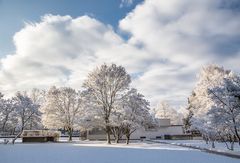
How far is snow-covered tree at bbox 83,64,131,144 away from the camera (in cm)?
5066

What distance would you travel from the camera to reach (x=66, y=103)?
65.6 metres

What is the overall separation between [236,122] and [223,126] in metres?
1.75

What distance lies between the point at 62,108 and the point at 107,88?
58.7ft

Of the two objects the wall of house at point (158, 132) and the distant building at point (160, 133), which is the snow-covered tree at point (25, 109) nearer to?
the distant building at point (160, 133)

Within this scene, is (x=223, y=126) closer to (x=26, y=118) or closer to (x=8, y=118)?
(x=26, y=118)

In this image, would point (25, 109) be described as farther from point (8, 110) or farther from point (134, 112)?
point (134, 112)

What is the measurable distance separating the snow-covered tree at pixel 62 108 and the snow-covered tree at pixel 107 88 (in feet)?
43.2

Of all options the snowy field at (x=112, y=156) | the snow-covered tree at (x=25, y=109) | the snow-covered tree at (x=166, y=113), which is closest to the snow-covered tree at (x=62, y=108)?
the snow-covered tree at (x=25, y=109)

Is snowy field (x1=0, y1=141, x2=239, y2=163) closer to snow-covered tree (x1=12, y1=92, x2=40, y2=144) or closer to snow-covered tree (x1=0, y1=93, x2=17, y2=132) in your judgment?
snow-covered tree (x1=12, y1=92, x2=40, y2=144)

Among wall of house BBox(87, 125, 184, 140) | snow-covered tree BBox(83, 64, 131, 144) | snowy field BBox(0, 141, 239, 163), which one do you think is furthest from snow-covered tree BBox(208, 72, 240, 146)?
wall of house BBox(87, 125, 184, 140)

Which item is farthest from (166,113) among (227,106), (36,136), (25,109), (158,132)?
(227,106)

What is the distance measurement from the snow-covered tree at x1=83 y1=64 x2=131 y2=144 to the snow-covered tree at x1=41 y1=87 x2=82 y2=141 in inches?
519

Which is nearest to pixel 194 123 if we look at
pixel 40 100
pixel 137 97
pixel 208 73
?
pixel 137 97

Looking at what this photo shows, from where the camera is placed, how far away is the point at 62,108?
6462 centimetres
